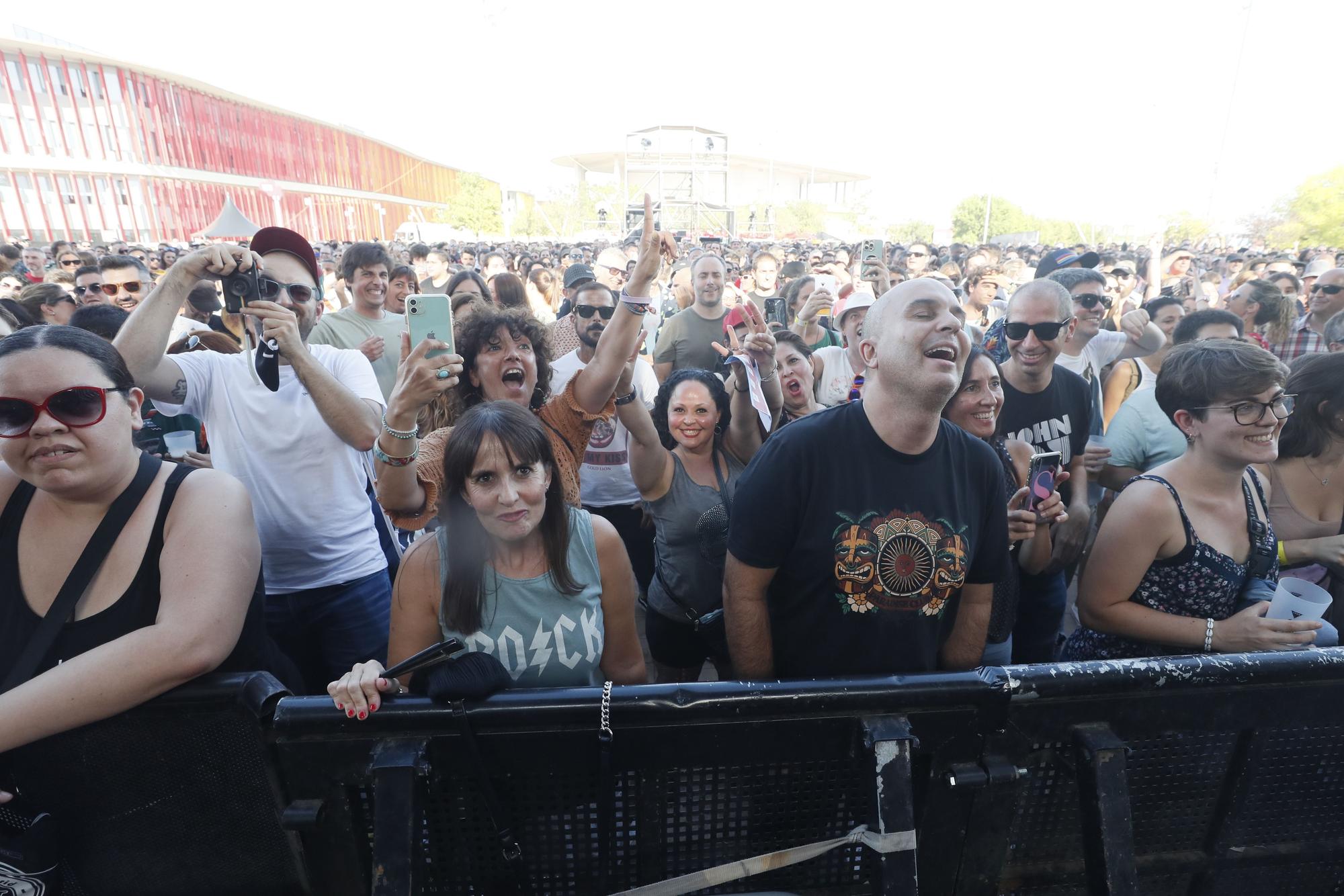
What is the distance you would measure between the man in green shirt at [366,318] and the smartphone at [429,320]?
2.19 metres

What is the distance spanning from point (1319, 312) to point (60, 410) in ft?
25.2

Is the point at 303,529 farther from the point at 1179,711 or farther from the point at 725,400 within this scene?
the point at 1179,711

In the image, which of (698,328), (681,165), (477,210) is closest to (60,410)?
A: (698,328)

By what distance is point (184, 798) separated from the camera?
4.56 ft

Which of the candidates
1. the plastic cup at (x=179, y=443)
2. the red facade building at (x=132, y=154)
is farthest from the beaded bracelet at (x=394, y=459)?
the red facade building at (x=132, y=154)

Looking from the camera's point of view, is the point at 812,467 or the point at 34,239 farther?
the point at 34,239

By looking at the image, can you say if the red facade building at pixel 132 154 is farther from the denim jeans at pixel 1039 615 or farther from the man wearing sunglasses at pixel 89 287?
the denim jeans at pixel 1039 615

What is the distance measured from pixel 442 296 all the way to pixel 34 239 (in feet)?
165

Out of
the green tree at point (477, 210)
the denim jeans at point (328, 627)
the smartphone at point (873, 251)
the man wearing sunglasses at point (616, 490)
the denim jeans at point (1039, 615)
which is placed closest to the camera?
the denim jeans at point (328, 627)

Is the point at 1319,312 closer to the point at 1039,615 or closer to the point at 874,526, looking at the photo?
the point at 1039,615

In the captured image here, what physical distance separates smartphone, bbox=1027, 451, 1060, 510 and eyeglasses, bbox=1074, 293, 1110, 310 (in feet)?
7.61

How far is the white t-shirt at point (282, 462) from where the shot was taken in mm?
2594

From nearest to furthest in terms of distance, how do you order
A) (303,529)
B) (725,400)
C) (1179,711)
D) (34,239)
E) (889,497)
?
(1179,711), (889,497), (303,529), (725,400), (34,239)

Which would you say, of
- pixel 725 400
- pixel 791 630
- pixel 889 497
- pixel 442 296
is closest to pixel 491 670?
pixel 791 630
